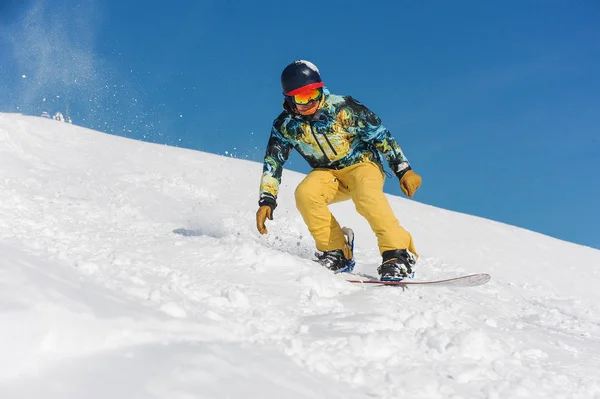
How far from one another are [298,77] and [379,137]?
92 centimetres

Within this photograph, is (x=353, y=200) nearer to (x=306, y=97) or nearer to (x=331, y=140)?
(x=331, y=140)

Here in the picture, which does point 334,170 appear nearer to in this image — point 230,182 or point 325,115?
point 325,115

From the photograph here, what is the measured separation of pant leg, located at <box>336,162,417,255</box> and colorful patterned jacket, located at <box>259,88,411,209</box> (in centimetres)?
27

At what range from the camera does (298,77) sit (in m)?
3.96

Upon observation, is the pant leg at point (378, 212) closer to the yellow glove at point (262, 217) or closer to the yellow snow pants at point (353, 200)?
the yellow snow pants at point (353, 200)

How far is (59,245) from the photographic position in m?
3.05

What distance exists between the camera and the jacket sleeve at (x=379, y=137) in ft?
14.1

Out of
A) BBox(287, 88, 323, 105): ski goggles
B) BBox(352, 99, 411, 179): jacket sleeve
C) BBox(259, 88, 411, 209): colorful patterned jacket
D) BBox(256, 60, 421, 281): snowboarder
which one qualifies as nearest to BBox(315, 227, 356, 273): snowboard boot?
BBox(256, 60, 421, 281): snowboarder

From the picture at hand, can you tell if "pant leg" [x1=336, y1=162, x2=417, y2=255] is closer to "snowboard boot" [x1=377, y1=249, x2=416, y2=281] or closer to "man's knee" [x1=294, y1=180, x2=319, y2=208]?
"snowboard boot" [x1=377, y1=249, x2=416, y2=281]

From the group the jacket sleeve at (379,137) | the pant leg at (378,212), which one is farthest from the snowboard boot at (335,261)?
the jacket sleeve at (379,137)

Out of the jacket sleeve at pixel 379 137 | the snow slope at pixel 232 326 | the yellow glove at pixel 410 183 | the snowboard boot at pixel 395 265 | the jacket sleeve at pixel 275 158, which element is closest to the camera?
the snow slope at pixel 232 326

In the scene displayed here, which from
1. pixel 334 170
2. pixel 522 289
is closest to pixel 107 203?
pixel 334 170

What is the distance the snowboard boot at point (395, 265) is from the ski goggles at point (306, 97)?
135 centimetres

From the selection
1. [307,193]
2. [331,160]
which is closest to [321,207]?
[307,193]
